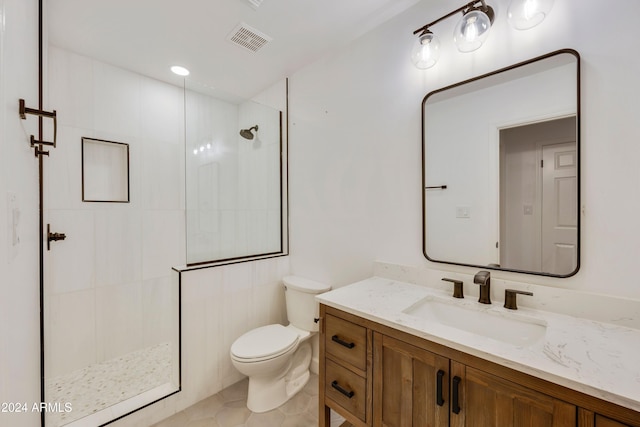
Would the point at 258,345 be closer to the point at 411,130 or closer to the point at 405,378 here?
the point at 405,378

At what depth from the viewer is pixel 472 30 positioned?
127 centimetres

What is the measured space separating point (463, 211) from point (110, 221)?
2.61 m

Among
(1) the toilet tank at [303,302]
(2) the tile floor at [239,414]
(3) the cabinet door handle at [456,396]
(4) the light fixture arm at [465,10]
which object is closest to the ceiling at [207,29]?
(4) the light fixture arm at [465,10]

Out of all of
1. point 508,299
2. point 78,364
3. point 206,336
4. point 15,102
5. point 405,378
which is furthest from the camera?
point 78,364

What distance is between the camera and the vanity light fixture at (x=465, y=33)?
1.25m

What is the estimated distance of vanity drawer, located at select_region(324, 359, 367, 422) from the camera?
3.96ft

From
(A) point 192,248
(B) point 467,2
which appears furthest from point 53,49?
(B) point 467,2

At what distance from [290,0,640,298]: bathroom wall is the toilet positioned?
Result: 0.74 ft

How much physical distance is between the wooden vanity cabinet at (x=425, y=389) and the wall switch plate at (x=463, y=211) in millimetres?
732

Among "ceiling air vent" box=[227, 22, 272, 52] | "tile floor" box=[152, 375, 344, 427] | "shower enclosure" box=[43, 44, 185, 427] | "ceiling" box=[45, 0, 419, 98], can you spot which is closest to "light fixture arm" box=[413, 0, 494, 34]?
"ceiling" box=[45, 0, 419, 98]

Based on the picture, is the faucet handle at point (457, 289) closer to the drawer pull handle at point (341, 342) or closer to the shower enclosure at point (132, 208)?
the drawer pull handle at point (341, 342)

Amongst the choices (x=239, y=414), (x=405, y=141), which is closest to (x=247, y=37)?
(x=405, y=141)

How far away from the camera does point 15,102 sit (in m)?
0.66

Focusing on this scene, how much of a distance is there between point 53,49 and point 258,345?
2584 mm
